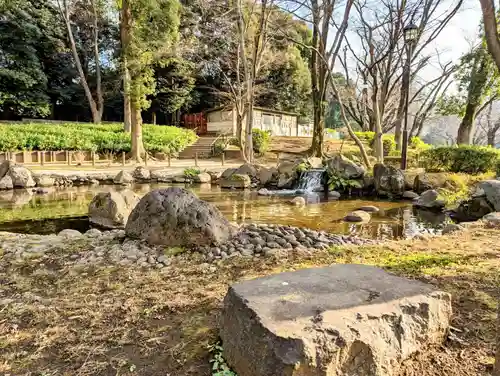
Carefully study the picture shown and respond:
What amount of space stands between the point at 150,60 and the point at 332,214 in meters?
13.9

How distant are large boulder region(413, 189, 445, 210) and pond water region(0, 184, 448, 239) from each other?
11.6 inches

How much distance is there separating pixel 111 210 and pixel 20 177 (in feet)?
24.7

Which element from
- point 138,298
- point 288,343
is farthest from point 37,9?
point 288,343

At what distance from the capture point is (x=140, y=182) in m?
14.4

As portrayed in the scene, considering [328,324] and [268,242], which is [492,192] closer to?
[268,242]

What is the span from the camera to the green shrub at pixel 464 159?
11422mm

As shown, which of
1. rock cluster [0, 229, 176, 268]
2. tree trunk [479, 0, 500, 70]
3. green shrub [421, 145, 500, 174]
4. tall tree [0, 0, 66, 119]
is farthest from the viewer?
tall tree [0, 0, 66, 119]

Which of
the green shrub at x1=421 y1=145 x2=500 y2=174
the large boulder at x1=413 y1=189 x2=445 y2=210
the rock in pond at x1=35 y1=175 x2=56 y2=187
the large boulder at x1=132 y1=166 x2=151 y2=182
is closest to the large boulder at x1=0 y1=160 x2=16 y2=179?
the rock in pond at x1=35 y1=175 x2=56 y2=187

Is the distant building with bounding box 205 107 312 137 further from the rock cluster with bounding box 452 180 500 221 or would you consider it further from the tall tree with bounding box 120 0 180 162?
the rock cluster with bounding box 452 180 500 221

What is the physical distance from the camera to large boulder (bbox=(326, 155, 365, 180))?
1214cm

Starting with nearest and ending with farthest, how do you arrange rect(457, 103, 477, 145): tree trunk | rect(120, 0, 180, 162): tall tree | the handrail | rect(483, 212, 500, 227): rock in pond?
rect(483, 212, 500, 227): rock in pond, rect(120, 0, 180, 162): tall tree, rect(457, 103, 477, 145): tree trunk, the handrail

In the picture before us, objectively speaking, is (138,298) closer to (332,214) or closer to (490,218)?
(490,218)

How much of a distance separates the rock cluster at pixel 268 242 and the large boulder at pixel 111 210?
291 cm

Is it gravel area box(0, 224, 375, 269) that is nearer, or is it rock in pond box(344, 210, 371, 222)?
gravel area box(0, 224, 375, 269)
